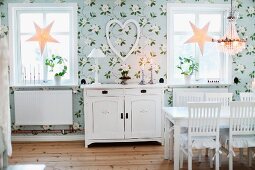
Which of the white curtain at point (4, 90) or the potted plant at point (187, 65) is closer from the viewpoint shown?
the white curtain at point (4, 90)

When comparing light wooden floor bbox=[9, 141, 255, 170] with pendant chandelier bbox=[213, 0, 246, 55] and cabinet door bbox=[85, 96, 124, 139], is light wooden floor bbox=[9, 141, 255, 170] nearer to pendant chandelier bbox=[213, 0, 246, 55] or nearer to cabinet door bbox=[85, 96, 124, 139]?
cabinet door bbox=[85, 96, 124, 139]

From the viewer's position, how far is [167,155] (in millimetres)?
4945

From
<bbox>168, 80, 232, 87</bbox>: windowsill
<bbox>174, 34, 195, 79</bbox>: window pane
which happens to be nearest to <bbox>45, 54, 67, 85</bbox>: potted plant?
<bbox>168, 80, 232, 87</bbox>: windowsill

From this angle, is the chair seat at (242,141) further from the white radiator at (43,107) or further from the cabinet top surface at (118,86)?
the white radiator at (43,107)

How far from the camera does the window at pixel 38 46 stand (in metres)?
6.04

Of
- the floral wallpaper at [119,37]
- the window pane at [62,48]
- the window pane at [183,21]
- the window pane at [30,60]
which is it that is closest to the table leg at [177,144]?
the floral wallpaper at [119,37]

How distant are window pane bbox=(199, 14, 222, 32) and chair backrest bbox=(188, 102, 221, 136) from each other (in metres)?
2.46

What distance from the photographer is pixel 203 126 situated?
13.9 ft

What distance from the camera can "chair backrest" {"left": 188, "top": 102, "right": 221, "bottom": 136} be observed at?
4.17m

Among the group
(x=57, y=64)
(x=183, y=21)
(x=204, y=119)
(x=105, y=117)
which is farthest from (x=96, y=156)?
(x=183, y=21)

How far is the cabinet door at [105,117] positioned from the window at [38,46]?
2.30ft

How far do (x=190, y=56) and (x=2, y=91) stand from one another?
3.84 meters

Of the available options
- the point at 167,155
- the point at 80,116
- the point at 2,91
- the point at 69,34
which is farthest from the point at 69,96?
the point at 2,91

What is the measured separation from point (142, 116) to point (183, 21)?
190 cm
